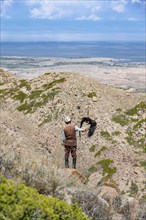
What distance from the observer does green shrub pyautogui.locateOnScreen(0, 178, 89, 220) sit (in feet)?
28.9

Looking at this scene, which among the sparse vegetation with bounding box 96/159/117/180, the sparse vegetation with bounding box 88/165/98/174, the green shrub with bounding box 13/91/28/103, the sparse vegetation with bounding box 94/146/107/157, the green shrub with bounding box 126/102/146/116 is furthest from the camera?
the green shrub with bounding box 13/91/28/103

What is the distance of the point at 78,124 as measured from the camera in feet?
123

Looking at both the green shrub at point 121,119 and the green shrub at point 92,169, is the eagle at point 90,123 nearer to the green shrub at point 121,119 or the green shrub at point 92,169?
the green shrub at point 121,119

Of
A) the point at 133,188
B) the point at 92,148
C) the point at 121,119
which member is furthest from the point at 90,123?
the point at 133,188

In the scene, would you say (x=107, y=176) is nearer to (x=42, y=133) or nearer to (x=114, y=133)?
(x=114, y=133)

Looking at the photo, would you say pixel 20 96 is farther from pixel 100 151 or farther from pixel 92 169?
pixel 92 169

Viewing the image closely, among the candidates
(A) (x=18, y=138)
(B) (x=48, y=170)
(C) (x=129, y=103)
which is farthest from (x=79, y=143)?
(B) (x=48, y=170)

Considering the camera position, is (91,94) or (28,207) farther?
(91,94)

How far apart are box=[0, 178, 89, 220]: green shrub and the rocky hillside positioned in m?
17.2

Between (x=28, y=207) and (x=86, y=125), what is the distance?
28011 millimetres

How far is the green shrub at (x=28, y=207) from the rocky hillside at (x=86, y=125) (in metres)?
17.2

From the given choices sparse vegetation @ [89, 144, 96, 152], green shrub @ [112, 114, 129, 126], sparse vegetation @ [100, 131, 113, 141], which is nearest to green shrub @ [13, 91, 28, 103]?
green shrub @ [112, 114, 129, 126]

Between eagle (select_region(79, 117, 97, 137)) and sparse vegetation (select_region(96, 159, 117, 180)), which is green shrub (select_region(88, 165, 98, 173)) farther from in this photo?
eagle (select_region(79, 117, 97, 137))

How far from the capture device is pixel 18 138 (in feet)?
113
